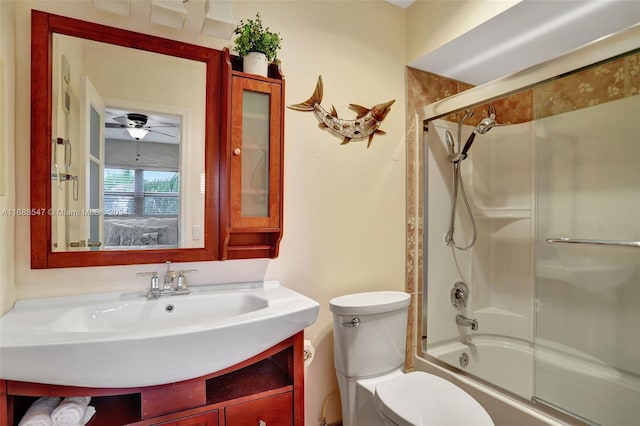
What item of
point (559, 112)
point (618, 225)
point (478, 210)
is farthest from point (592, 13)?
point (478, 210)

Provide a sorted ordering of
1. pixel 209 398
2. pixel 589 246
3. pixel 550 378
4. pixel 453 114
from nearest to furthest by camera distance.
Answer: pixel 209 398 → pixel 550 378 → pixel 589 246 → pixel 453 114

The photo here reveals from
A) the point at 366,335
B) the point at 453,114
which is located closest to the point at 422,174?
the point at 453,114

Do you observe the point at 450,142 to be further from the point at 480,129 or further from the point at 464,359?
the point at 464,359

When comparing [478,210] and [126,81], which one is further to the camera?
[478,210]

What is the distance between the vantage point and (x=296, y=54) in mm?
1763

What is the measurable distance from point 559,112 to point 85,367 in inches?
83.7

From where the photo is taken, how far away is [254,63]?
1.51 metres

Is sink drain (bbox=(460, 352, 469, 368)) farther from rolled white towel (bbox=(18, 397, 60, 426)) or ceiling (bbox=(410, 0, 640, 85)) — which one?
rolled white towel (bbox=(18, 397, 60, 426))

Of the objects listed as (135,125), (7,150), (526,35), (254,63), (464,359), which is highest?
(526,35)

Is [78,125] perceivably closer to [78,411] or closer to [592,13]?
[78,411]

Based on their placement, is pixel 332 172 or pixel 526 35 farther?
pixel 332 172

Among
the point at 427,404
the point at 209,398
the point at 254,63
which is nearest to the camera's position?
Answer: the point at 209,398

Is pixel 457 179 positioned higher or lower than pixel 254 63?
lower

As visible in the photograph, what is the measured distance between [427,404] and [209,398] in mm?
817
